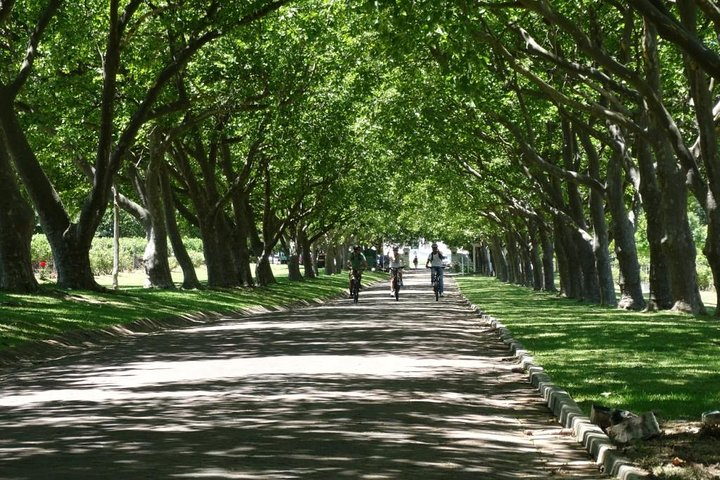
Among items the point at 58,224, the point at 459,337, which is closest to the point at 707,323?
the point at 459,337

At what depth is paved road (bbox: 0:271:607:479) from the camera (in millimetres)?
7562

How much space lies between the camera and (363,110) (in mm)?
36500

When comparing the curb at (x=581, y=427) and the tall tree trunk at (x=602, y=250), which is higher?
the tall tree trunk at (x=602, y=250)

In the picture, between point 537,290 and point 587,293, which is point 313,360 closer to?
point 587,293

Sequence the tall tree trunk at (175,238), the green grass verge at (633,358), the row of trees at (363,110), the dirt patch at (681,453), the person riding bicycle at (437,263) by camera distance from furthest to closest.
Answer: the person riding bicycle at (437,263)
the tall tree trunk at (175,238)
the row of trees at (363,110)
the green grass verge at (633,358)
the dirt patch at (681,453)

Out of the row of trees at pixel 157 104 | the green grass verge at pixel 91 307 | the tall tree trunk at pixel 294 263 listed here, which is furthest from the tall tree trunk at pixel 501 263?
A: the green grass verge at pixel 91 307

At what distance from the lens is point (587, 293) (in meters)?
36.4

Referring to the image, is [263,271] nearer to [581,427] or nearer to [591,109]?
[591,109]

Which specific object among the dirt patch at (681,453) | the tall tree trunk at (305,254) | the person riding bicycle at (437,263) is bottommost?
the dirt patch at (681,453)

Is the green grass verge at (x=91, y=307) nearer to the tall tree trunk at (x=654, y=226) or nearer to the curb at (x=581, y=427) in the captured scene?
the curb at (x=581, y=427)

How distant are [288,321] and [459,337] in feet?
20.7

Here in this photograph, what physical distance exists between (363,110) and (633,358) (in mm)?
23305

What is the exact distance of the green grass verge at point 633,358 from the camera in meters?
10.1

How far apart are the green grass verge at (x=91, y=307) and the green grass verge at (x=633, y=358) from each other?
772 centimetres
